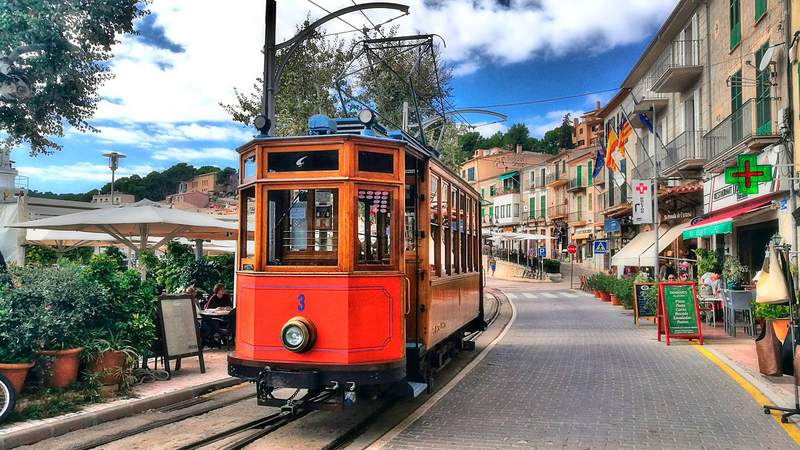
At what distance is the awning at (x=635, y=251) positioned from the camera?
23366 mm

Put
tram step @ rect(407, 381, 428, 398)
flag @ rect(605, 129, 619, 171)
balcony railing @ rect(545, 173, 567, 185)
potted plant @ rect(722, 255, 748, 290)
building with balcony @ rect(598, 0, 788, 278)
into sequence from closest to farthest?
tram step @ rect(407, 381, 428, 398), potted plant @ rect(722, 255, 748, 290), building with balcony @ rect(598, 0, 788, 278), flag @ rect(605, 129, 619, 171), balcony railing @ rect(545, 173, 567, 185)

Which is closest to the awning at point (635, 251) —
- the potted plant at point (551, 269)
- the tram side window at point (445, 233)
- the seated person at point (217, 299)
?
the potted plant at point (551, 269)

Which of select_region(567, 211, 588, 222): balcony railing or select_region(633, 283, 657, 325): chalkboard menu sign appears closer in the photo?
select_region(633, 283, 657, 325): chalkboard menu sign

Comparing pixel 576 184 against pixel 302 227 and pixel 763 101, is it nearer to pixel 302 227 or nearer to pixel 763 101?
pixel 763 101

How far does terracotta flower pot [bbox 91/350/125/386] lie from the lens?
24.5 ft

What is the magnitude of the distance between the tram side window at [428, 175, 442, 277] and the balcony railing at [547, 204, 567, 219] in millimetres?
50778

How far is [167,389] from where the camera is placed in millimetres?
7930

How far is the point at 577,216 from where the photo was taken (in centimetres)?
5334

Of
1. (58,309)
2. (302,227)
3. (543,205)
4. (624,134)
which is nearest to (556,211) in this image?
(543,205)

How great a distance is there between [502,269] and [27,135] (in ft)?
123

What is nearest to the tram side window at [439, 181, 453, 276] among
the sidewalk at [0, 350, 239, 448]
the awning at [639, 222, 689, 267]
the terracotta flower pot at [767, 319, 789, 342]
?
the sidewalk at [0, 350, 239, 448]

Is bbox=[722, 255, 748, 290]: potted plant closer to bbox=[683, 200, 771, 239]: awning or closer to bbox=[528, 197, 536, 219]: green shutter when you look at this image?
bbox=[683, 200, 771, 239]: awning

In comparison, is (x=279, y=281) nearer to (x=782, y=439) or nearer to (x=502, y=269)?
(x=782, y=439)

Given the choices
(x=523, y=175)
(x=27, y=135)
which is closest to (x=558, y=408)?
(x=27, y=135)
